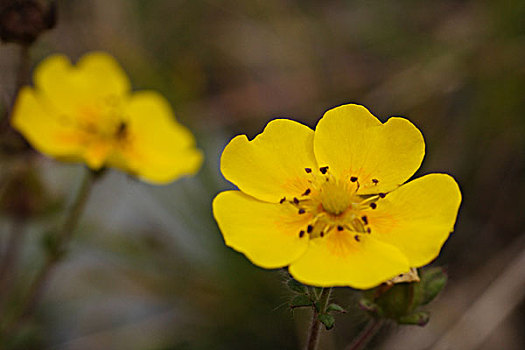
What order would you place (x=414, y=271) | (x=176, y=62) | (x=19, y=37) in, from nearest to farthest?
(x=414, y=271), (x=19, y=37), (x=176, y=62)

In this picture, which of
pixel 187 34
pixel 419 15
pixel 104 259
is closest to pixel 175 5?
pixel 187 34

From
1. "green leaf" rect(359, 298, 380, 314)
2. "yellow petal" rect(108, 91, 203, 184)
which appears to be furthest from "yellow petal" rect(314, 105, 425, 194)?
"yellow petal" rect(108, 91, 203, 184)

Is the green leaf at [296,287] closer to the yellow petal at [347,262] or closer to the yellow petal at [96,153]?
the yellow petal at [347,262]

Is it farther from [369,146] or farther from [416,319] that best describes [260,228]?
[416,319]

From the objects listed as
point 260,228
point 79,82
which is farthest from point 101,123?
point 260,228

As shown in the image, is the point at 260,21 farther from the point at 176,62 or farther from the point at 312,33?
the point at 176,62

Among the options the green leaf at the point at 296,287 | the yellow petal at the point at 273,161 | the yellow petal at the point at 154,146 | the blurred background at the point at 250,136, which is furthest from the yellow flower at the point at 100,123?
the green leaf at the point at 296,287

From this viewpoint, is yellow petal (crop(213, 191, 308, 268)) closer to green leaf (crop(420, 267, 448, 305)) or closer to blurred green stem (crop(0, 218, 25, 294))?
green leaf (crop(420, 267, 448, 305))
